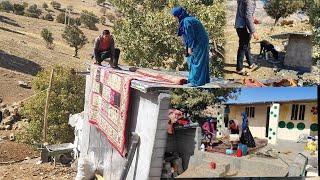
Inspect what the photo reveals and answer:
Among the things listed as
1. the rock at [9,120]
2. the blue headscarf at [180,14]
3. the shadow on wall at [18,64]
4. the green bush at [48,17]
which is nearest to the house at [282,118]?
the blue headscarf at [180,14]

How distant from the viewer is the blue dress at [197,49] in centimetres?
725

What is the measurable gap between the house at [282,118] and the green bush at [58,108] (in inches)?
678

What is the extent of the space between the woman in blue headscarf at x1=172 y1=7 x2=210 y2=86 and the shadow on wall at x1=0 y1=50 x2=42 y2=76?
32.1m

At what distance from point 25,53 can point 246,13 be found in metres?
35.8

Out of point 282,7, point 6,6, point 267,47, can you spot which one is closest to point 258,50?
point 267,47

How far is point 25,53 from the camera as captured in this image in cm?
4159

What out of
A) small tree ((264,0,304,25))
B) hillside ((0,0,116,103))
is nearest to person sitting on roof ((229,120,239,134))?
hillside ((0,0,116,103))

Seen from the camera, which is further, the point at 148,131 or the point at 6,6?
the point at 6,6

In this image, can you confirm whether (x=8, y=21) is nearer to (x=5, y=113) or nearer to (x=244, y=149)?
(x=5, y=113)

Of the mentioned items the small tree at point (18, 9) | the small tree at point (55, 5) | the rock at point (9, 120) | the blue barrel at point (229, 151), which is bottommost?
the rock at point (9, 120)

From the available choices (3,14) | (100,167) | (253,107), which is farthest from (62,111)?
(3,14)

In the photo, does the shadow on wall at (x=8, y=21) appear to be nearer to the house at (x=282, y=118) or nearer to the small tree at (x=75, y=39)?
the small tree at (x=75, y=39)

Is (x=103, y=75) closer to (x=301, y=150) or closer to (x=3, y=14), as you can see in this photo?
(x=301, y=150)

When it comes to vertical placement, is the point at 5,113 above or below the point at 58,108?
below
